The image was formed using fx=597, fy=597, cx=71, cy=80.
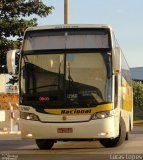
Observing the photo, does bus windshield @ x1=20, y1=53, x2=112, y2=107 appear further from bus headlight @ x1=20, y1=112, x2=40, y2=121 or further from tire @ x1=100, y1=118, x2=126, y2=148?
tire @ x1=100, y1=118, x2=126, y2=148

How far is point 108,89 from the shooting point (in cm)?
1633

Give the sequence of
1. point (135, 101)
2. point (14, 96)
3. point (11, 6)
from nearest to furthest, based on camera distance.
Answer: point (11, 6), point (14, 96), point (135, 101)

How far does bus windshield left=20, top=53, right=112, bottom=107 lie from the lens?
16266mm

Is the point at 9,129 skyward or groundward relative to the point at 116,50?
groundward

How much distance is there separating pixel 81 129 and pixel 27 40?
3.07 m

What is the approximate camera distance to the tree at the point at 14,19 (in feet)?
92.6

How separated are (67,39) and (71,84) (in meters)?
1.43

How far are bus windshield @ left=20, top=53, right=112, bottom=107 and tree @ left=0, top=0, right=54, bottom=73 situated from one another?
1144 cm

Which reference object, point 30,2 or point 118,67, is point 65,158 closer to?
point 118,67

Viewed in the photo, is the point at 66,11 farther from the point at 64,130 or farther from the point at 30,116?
the point at 64,130

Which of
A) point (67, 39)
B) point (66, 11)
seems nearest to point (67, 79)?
point (67, 39)

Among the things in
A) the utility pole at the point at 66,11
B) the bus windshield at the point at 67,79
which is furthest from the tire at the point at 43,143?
the utility pole at the point at 66,11

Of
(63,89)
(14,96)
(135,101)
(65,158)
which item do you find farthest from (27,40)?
(135,101)

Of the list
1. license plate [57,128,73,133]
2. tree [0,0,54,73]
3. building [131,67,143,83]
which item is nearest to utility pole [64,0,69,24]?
tree [0,0,54,73]
